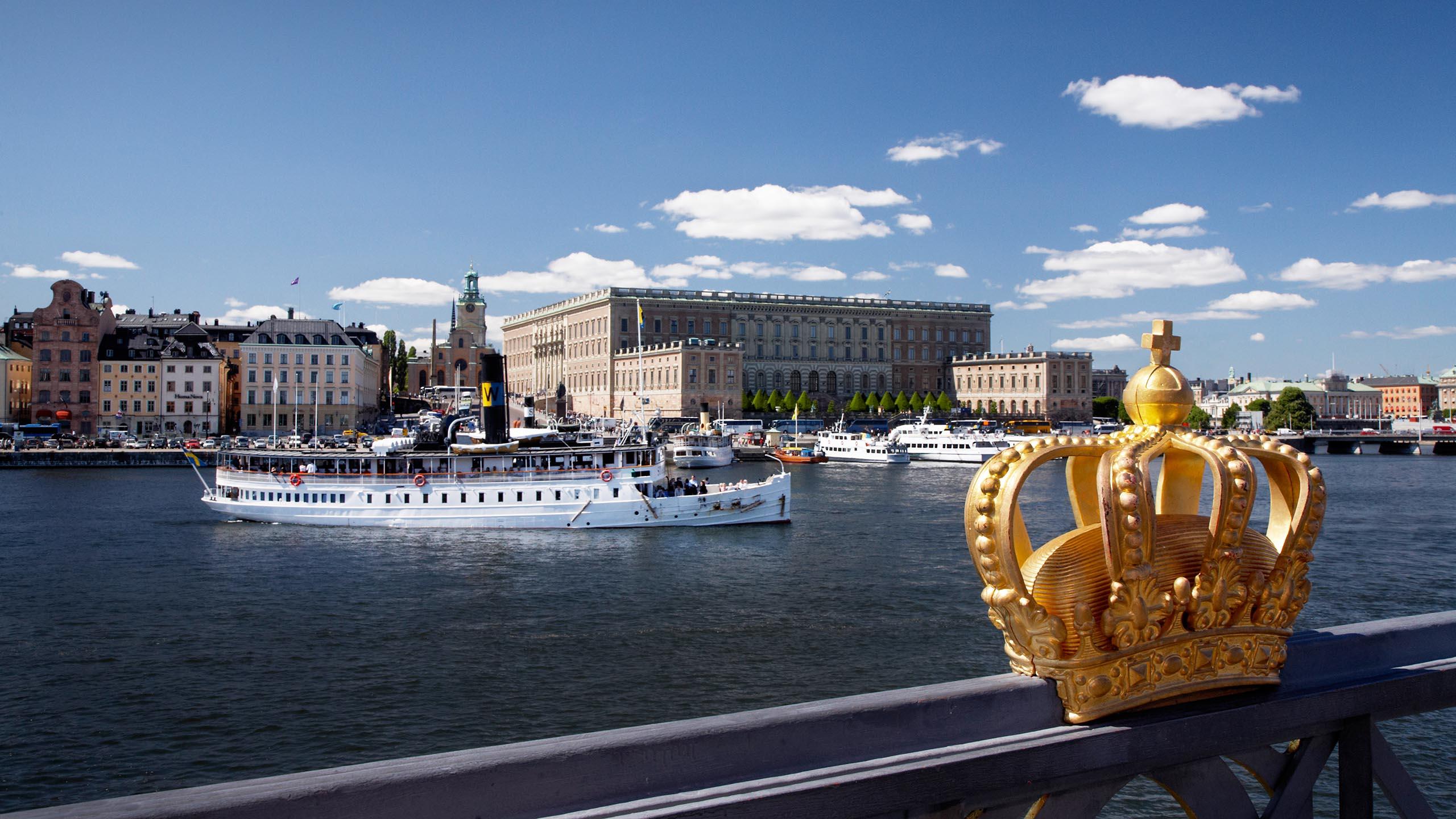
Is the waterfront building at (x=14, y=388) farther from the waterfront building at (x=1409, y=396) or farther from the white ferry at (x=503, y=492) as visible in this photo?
the waterfront building at (x=1409, y=396)

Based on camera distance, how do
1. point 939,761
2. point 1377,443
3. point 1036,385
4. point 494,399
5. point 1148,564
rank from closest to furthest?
point 939,761 → point 1148,564 → point 494,399 → point 1377,443 → point 1036,385

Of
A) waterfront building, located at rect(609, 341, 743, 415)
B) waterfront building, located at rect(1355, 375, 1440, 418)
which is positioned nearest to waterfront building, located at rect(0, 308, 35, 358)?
waterfront building, located at rect(609, 341, 743, 415)

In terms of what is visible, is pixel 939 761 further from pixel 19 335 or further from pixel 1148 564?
pixel 19 335

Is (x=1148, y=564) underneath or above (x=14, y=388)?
underneath

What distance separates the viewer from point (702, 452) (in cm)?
7506

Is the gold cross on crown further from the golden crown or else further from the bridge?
the bridge

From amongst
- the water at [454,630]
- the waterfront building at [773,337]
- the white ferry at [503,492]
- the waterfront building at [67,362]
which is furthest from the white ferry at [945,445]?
the waterfront building at [67,362]

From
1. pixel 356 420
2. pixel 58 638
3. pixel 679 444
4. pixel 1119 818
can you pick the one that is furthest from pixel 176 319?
pixel 1119 818

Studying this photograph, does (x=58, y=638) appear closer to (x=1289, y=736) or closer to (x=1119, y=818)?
(x=1119, y=818)

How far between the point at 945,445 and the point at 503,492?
55616mm

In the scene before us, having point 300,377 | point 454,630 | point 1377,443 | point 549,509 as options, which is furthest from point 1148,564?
point 1377,443

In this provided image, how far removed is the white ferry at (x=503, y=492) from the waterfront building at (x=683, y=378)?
230 feet

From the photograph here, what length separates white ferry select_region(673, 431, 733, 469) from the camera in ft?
244

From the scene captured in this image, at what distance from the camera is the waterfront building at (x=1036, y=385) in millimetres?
126562
